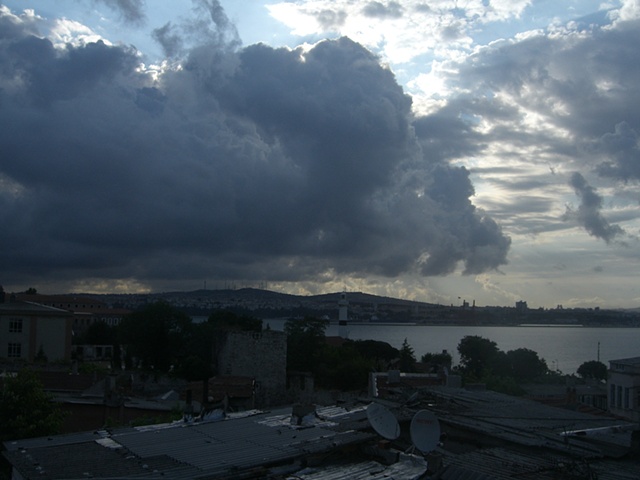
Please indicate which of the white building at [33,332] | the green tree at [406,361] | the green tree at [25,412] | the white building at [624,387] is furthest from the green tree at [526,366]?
the green tree at [25,412]

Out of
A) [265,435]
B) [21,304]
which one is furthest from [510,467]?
[21,304]

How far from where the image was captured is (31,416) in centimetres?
1898

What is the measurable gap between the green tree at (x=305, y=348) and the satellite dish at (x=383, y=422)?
37.2 metres

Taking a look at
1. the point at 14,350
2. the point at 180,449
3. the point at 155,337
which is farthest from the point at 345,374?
the point at 180,449

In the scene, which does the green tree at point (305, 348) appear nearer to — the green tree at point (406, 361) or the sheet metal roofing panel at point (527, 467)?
the green tree at point (406, 361)

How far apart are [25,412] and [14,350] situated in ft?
100

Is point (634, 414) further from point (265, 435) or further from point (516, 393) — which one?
point (265, 435)

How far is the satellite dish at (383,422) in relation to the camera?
1155 centimetres

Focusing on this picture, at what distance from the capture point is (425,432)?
10734mm

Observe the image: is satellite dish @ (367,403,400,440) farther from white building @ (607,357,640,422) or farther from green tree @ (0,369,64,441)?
white building @ (607,357,640,422)

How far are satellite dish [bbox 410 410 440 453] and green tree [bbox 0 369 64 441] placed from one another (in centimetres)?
1220

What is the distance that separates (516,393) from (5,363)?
29198 millimetres

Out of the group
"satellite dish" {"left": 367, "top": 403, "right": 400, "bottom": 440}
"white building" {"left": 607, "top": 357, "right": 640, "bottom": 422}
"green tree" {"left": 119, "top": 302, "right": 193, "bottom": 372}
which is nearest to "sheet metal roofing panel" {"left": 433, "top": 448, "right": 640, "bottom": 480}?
"satellite dish" {"left": 367, "top": 403, "right": 400, "bottom": 440}

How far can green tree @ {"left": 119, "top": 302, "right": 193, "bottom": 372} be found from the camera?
57625 millimetres
